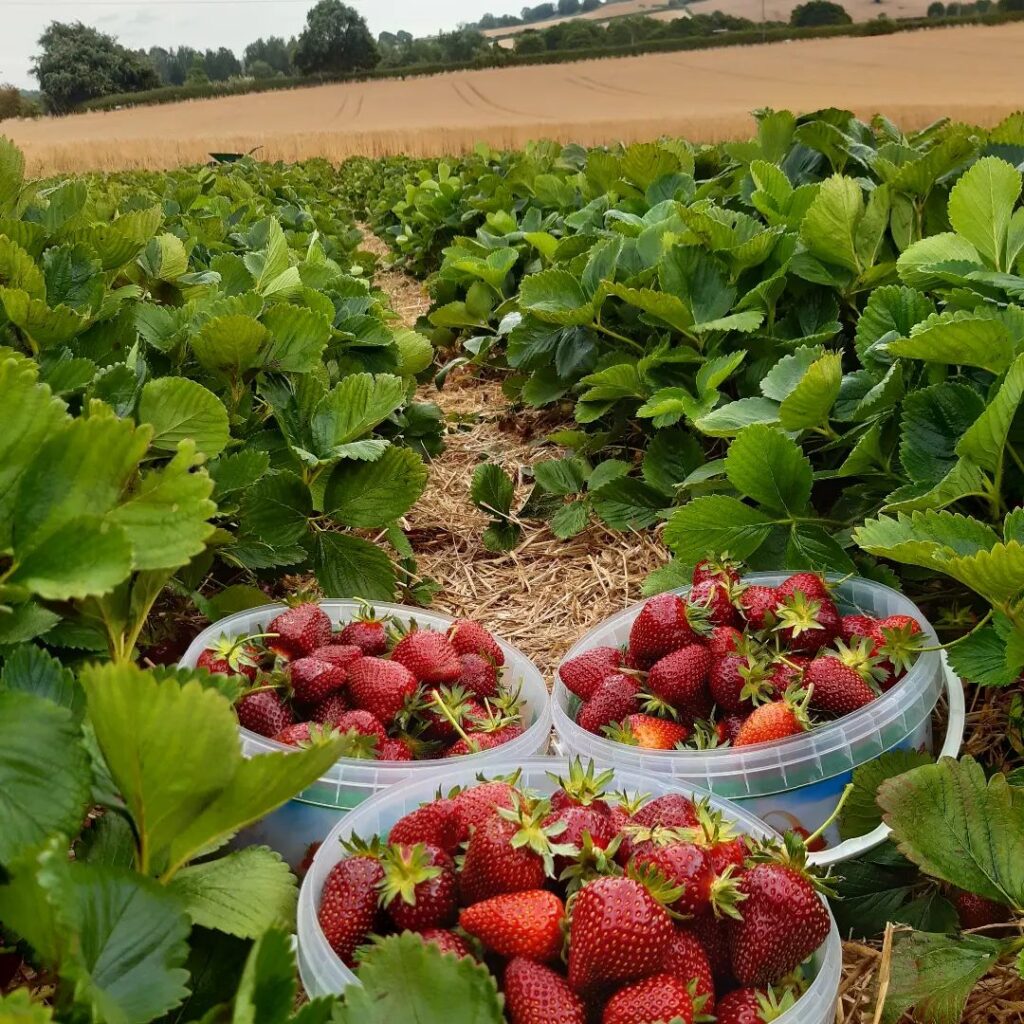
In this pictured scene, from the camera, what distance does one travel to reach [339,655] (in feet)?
4.46

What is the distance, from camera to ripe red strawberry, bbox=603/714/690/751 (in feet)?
4.25

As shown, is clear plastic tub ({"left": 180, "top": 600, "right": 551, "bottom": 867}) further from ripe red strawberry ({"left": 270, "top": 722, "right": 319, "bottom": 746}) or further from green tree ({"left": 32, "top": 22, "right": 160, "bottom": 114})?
green tree ({"left": 32, "top": 22, "right": 160, "bottom": 114})

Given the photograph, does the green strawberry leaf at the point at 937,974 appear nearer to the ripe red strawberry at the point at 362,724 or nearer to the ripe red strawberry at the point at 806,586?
the ripe red strawberry at the point at 806,586

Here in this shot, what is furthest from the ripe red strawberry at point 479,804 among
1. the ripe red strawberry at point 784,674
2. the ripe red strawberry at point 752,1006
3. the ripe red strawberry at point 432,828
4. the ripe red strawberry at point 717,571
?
the ripe red strawberry at point 717,571

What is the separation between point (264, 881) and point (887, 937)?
647 millimetres

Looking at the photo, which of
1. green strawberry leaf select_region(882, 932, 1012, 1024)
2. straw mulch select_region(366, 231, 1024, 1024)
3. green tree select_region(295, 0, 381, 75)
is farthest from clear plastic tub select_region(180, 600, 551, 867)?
green tree select_region(295, 0, 381, 75)

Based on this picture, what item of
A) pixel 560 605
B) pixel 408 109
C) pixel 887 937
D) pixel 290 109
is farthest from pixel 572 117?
pixel 887 937

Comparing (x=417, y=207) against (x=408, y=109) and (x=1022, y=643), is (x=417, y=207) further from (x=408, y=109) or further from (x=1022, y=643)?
(x=408, y=109)

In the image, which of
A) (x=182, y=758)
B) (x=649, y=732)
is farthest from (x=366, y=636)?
(x=182, y=758)

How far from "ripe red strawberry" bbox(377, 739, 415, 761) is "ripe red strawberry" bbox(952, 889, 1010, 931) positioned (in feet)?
2.20

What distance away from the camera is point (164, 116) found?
872 inches

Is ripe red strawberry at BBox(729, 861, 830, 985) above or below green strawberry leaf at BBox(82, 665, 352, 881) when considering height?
below

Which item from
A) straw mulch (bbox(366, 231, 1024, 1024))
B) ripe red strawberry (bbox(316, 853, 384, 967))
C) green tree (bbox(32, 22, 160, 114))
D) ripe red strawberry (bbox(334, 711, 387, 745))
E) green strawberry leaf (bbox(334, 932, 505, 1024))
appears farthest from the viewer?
green tree (bbox(32, 22, 160, 114))

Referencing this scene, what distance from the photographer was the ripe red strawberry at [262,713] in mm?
1260
